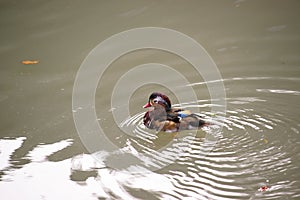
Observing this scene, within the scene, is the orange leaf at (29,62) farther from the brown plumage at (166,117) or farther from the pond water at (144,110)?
the brown plumage at (166,117)

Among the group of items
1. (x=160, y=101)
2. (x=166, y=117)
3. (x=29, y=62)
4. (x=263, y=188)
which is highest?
(x=29, y=62)

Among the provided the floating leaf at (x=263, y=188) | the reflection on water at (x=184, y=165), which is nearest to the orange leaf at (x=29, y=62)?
the reflection on water at (x=184, y=165)

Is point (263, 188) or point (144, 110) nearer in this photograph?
point (263, 188)

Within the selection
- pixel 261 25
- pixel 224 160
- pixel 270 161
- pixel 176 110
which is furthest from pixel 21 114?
pixel 261 25

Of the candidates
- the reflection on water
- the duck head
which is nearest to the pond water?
the reflection on water

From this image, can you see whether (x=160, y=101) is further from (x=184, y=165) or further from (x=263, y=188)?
(x=263, y=188)

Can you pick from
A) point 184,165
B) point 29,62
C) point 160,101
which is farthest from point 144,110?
point 29,62

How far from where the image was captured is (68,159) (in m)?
5.19

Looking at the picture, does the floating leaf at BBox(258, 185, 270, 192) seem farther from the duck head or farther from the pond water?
the duck head

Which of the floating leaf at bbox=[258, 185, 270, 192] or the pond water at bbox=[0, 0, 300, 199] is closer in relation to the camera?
the floating leaf at bbox=[258, 185, 270, 192]

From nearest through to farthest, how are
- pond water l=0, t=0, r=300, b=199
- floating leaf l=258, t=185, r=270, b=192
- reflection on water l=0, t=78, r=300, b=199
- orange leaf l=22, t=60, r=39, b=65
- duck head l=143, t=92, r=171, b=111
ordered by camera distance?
floating leaf l=258, t=185, r=270, b=192, reflection on water l=0, t=78, r=300, b=199, pond water l=0, t=0, r=300, b=199, duck head l=143, t=92, r=171, b=111, orange leaf l=22, t=60, r=39, b=65

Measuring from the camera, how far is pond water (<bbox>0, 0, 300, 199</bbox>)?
4.61 metres

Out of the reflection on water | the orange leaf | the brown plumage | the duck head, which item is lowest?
the reflection on water

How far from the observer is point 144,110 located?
6.04 m
